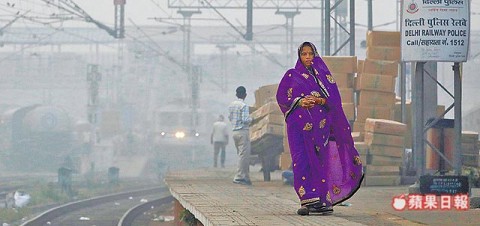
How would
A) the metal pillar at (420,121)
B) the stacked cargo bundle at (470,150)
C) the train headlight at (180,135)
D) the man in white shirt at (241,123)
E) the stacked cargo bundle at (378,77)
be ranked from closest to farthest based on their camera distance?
1. the metal pillar at (420,121)
2. the man in white shirt at (241,123)
3. the stacked cargo bundle at (470,150)
4. the stacked cargo bundle at (378,77)
5. the train headlight at (180,135)

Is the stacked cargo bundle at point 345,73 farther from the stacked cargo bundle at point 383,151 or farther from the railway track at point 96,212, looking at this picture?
the railway track at point 96,212

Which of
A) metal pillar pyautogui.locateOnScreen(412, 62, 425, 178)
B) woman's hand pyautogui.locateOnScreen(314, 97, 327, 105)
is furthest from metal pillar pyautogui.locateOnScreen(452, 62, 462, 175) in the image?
woman's hand pyautogui.locateOnScreen(314, 97, 327, 105)

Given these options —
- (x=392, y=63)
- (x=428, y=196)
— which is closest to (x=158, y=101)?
(x=392, y=63)

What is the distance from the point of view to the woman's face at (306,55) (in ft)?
33.8

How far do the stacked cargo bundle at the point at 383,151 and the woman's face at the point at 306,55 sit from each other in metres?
6.86

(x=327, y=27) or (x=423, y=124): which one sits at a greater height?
(x=327, y=27)

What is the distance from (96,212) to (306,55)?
1780 cm

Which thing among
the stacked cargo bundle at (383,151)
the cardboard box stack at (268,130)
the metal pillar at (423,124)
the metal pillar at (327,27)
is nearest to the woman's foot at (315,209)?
the metal pillar at (423,124)

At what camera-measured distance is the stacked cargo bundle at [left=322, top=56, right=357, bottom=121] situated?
60.3 ft

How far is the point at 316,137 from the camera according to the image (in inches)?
408

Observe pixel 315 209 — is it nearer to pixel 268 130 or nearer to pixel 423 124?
pixel 423 124

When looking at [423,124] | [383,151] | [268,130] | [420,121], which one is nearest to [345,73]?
[268,130]

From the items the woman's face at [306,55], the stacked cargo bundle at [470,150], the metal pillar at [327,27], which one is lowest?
the stacked cargo bundle at [470,150]

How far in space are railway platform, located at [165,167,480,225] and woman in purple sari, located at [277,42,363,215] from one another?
0.68 feet
